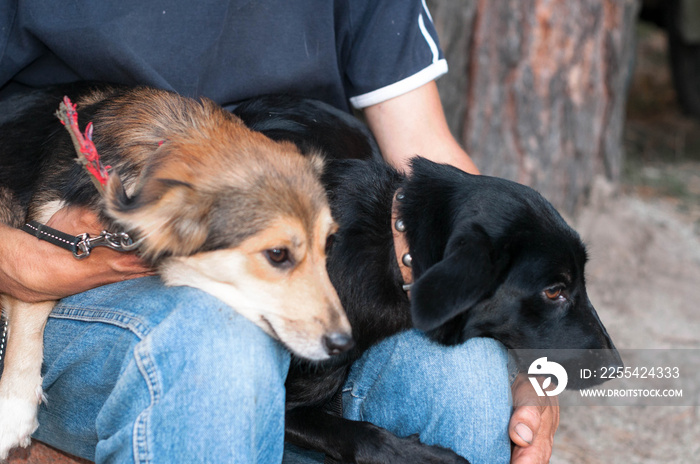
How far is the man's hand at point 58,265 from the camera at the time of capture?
76.2 inches

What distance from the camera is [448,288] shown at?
1.82 meters

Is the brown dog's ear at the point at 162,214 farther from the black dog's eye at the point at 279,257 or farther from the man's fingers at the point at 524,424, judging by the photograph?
the man's fingers at the point at 524,424

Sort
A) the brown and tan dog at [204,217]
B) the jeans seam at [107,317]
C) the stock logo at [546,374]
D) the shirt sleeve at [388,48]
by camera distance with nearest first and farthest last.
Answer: the jeans seam at [107,317] < the brown and tan dog at [204,217] < the stock logo at [546,374] < the shirt sleeve at [388,48]

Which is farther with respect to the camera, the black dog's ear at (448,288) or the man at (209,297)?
the black dog's ear at (448,288)

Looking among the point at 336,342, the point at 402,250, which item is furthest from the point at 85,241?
the point at 402,250

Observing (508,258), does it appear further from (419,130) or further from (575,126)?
(575,126)

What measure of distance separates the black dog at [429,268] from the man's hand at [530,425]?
0.09m

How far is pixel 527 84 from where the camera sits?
4203 millimetres

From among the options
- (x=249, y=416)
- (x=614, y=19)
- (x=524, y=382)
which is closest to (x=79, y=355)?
(x=249, y=416)

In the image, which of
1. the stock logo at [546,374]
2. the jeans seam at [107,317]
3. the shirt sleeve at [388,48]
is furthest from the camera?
the shirt sleeve at [388,48]

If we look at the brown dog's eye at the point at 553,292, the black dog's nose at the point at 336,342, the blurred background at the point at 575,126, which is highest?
the black dog's nose at the point at 336,342

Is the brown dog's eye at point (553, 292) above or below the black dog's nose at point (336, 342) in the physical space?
below

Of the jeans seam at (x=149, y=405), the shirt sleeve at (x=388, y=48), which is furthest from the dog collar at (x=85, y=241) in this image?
the shirt sleeve at (x=388, y=48)

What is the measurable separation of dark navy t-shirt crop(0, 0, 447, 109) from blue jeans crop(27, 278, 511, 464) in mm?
800
